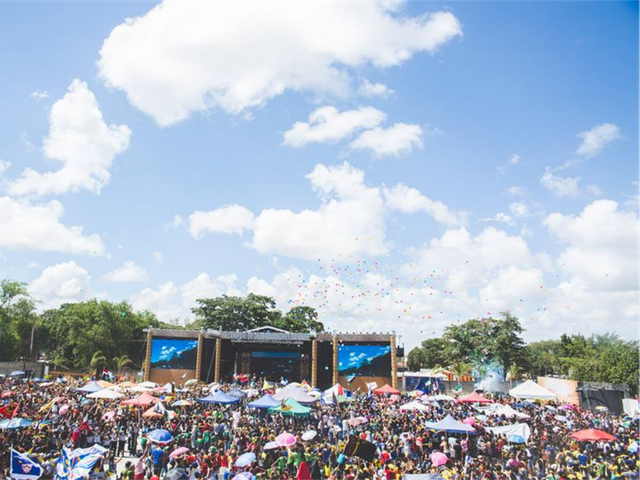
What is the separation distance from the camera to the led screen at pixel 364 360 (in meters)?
46.0

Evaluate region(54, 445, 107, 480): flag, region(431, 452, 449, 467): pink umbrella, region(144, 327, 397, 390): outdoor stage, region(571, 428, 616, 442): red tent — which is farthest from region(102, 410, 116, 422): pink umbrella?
region(144, 327, 397, 390): outdoor stage

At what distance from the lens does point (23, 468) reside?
10.7 m

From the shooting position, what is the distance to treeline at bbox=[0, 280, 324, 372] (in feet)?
187

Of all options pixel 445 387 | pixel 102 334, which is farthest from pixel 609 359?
pixel 102 334

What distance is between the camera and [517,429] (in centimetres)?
1734

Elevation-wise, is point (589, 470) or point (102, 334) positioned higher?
point (102, 334)

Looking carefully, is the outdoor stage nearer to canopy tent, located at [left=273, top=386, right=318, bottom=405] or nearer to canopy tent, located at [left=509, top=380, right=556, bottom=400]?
canopy tent, located at [left=509, top=380, right=556, bottom=400]

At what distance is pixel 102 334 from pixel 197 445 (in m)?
44.8

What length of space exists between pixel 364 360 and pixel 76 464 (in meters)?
37.5

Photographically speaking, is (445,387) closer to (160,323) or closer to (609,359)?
(609,359)

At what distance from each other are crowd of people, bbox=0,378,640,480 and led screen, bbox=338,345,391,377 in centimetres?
1824

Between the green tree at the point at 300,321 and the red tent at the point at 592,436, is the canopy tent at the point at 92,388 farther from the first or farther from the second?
the green tree at the point at 300,321

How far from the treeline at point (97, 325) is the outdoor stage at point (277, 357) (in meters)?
11.1

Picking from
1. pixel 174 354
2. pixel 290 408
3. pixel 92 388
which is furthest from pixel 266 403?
pixel 174 354
